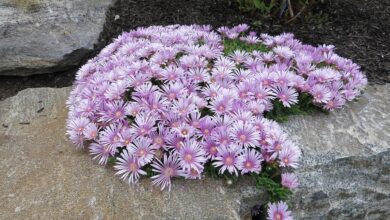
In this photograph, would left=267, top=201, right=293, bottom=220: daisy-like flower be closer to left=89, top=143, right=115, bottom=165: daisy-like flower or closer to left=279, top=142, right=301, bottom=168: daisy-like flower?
left=279, top=142, right=301, bottom=168: daisy-like flower

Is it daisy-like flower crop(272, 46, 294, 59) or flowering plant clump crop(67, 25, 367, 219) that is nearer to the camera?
flowering plant clump crop(67, 25, 367, 219)

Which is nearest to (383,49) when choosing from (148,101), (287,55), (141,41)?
(287,55)

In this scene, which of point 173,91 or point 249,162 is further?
point 173,91

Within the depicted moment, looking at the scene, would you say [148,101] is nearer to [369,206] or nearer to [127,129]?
[127,129]

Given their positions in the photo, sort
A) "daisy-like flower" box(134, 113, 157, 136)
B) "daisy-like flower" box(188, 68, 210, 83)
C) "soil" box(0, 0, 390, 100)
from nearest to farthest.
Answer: "daisy-like flower" box(134, 113, 157, 136)
"daisy-like flower" box(188, 68, 210, 83)
"soil" box(0, 0, 390, 100)

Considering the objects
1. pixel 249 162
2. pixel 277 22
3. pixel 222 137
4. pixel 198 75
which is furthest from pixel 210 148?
pixel 277 22

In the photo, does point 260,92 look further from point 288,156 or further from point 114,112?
point 114,112

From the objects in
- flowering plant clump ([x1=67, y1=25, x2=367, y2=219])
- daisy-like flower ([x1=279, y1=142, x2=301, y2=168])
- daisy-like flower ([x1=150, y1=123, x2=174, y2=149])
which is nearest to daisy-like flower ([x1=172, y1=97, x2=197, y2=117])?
flowering plant clump ([x1=67, y1=25, x2=367, y2=219])
